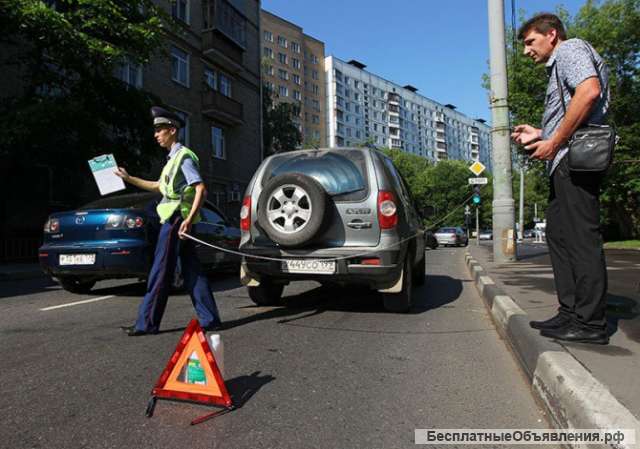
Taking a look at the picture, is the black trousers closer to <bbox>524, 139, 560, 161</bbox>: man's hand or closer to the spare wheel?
<bbox>524, 139, 560, 161</bbox>: man's hand

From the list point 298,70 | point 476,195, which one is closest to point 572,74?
point 476,195

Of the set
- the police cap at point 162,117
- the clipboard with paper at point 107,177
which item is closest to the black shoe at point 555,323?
the police cap at point 162,117

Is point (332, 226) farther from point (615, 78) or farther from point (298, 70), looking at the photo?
point (298, 70)

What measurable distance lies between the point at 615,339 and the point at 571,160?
4.13ft

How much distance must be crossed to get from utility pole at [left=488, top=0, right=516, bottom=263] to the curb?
758cm

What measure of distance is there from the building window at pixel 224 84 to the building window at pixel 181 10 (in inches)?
147

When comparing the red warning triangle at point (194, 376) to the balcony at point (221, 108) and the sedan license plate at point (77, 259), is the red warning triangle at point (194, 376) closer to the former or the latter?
the sedan license plate at point (77, 259)

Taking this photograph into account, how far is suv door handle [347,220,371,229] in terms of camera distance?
4844mm

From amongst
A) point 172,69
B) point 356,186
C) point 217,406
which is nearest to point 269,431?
point 217,406

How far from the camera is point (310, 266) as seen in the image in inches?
189

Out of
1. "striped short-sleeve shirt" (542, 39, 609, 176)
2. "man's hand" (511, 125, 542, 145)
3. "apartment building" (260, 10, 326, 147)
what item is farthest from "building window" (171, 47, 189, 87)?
"apartment building" (260, 10, 326, 147)

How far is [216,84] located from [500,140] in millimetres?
19748

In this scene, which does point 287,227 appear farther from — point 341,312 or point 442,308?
point 442,308

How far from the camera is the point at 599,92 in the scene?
3020 millimetres
